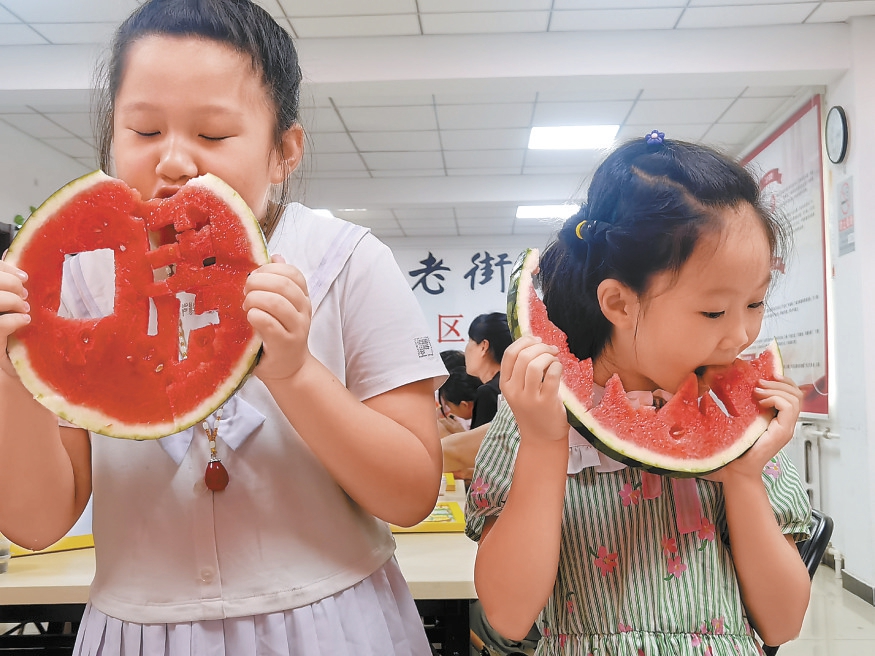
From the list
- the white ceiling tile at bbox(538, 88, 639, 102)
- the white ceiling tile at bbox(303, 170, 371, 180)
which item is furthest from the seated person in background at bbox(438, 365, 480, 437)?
the white ceiling tile at bbox(303, 170, 371, 180)

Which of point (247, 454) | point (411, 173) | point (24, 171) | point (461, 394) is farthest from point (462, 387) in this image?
point (24, 171)

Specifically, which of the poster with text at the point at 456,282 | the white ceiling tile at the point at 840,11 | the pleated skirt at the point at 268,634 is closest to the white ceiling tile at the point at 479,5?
the white ceiling tile at the point at 840,11

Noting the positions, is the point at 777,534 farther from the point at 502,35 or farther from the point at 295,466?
the point at 502,35

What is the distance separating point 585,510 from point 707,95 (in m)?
6.66

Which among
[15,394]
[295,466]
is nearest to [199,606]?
[295,466]

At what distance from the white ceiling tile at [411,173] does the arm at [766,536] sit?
872 cm

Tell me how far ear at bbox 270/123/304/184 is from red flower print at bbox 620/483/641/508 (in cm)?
82

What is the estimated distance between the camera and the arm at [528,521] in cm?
102

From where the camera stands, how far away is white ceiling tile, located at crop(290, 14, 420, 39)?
18.6ft

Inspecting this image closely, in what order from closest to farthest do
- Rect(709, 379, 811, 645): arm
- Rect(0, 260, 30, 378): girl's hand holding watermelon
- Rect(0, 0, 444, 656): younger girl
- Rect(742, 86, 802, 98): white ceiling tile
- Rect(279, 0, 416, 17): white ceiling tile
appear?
Rect(0, 260, 30, 378): girl's hand holding watermelon
Rect(0, 0, 444, 656): younger girl
Rect(709, 379, 811, 645): arm
Rect(279, 0, 416, 17): white ceiling tile
Rect(742, 86, 802, 98): white ceiling tile

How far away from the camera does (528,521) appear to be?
1062 mm

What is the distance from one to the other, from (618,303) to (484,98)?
6.28 meters

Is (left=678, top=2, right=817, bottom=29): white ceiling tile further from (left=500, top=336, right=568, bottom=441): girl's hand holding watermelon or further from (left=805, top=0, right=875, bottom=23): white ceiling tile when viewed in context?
(left=500, top=336, right=568, bottom=441): girl's hand holding watermelon

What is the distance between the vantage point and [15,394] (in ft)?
3.06
